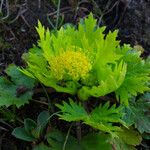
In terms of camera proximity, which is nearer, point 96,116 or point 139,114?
point 96,116

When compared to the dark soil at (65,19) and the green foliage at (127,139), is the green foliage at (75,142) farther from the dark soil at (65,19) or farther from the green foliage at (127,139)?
the dark soil at (65,19)

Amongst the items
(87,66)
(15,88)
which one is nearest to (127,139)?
(87,66)

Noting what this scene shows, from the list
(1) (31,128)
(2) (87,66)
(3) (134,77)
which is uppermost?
(2) (87,66)

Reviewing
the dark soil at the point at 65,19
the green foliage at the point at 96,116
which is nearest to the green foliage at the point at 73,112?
the green foliage at the point at 96,116

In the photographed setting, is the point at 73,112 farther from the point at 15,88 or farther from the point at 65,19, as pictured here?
the point at 65,19

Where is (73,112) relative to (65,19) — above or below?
below

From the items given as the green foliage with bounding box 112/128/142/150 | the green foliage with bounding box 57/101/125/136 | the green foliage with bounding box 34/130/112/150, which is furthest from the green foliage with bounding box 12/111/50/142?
the green foliage with bounding box 112/128/142/150

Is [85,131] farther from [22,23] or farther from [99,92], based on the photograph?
[22,23]
